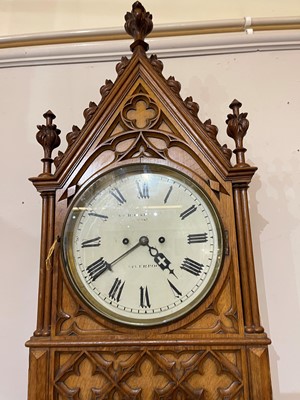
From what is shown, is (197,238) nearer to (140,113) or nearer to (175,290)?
(175,290)

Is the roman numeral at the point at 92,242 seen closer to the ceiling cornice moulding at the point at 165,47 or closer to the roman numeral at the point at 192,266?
the roman numeral at the point at 192,266

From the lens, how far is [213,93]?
0.93 metres

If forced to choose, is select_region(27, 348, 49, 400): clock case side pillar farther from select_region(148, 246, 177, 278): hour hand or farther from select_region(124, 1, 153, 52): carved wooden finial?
select_region(124, 1, 153, 52): carved wooden finial

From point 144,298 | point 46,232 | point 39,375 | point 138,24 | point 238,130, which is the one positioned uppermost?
point 138,24

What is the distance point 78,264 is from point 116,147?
22cm

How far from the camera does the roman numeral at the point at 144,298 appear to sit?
0.62m

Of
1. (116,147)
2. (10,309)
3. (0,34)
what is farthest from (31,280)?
(0,34)

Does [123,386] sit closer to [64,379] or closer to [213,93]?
[64,379]

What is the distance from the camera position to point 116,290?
0.63 m

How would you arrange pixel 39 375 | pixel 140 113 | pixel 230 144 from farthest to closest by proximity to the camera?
pixel 230 144
pixel 140 113
pixel 39 375

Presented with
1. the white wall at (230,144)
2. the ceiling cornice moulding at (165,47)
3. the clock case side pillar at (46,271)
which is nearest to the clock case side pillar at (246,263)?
the white wall at (230,144)

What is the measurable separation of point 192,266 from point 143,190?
16 cm

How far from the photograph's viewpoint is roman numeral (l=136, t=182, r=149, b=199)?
66cm

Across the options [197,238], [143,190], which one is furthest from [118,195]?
[197,238]
